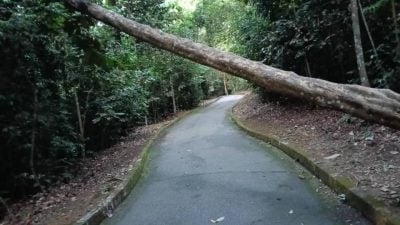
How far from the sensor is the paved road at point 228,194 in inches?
201

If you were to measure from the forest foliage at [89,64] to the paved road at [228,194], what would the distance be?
2.11m

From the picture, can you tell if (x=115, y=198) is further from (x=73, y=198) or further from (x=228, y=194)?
(x=228, y=194)

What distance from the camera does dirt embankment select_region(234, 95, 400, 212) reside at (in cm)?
527

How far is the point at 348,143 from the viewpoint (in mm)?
7559

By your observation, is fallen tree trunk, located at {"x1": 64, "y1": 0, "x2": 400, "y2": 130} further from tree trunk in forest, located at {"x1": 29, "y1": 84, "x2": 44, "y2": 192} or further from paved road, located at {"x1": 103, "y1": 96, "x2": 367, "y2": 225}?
tree trunk in forest, located at {"x1": 29, "y1": 84, "x2": 44, "y2": 192}

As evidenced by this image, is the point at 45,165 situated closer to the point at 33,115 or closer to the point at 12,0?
the point at 33,115

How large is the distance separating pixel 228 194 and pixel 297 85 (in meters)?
2.07

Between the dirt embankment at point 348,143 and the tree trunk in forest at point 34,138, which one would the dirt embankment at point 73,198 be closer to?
the tree trunk in forest at point 34,138

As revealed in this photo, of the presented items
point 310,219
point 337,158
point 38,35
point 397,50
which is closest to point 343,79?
point 397,50

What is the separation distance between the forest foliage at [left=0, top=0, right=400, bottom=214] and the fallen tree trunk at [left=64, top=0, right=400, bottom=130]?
2.03m

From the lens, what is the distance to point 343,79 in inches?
463

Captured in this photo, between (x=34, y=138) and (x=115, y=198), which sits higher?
(x=34, y=138)

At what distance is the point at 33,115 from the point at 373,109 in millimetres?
5660

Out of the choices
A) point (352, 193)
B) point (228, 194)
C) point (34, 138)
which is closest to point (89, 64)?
point (34, 138)
